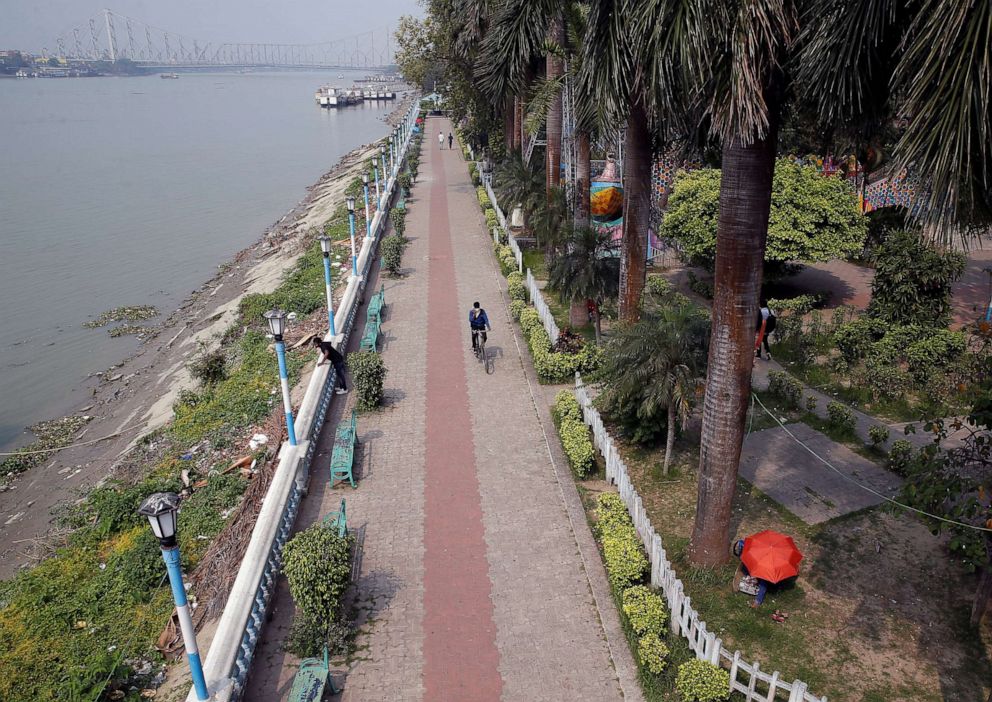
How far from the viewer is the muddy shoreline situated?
46.4 feet

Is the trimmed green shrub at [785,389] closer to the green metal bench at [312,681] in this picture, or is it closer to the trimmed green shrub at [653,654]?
the trimmed green shrub at [653,654]

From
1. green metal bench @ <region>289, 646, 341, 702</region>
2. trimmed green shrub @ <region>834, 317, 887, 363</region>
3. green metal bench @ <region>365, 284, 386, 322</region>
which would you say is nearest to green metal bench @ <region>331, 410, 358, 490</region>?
green metal bench @ <region>289, 646, 341, 702</region>

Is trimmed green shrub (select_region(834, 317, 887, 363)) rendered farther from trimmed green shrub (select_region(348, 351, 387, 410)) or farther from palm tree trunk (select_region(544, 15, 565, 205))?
trimmed green shrub (select_region(348, 351, 387, 410))

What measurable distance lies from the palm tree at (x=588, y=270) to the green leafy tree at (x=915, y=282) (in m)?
6.03

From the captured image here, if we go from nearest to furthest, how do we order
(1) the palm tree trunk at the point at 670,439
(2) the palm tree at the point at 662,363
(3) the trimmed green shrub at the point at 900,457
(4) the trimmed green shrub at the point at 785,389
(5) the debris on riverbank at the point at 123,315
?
1. (2) the palm tree at the point at 662,363
2. (3) the trimmed green shrub at the point at 900,457
3. (1) the palm tree trunk at the point at 670,439
4. (4) the trimmed green shrub at the point at 785,389
5. (5) the debris on riverbank at the point at 123,315

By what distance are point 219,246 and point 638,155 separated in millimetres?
31550

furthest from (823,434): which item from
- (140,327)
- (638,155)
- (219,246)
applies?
(219,246)

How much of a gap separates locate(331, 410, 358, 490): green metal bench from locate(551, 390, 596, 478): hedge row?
11.3 ft

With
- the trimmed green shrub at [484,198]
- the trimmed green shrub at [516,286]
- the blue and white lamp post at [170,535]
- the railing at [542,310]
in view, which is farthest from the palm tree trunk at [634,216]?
the trimmed green shrub at [484,198]

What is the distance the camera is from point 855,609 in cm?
837

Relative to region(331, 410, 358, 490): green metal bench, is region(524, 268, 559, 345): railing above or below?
above

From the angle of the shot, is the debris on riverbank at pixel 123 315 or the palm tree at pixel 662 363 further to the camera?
the debris on riverbank at pixel 123 315

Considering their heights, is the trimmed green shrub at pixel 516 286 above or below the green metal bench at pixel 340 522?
above

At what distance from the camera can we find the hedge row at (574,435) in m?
11.2
